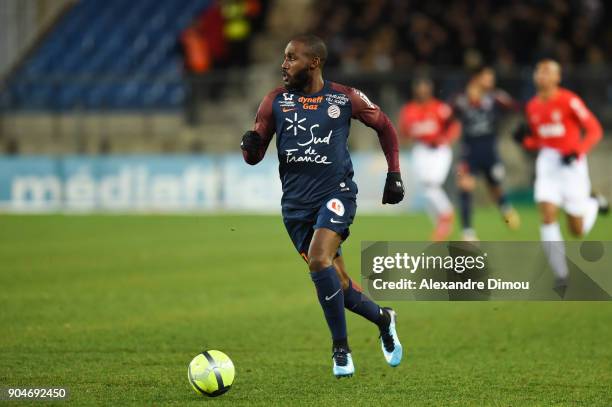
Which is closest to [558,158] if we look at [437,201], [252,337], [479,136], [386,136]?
[252,337]

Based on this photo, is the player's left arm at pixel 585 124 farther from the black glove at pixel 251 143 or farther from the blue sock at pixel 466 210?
the black glove at pixel 251 143

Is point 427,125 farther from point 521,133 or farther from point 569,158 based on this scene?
point 569,158

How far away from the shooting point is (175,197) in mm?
22266

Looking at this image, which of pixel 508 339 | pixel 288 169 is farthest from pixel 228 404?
pixel 508 339

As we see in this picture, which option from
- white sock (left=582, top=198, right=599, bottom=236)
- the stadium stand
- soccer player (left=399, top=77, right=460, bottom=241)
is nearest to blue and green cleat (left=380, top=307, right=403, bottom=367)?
white sock (left=582, top=198, right=599, bottom=236)

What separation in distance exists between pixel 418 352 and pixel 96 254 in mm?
7590

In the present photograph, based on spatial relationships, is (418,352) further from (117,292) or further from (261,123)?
(117,292)

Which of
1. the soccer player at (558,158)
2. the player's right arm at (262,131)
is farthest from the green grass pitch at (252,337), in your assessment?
the player's right arm at (262,131)

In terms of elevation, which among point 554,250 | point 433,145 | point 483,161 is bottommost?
point 483,161

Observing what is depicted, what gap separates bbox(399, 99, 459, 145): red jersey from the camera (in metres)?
16.7

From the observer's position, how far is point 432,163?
16.8 m

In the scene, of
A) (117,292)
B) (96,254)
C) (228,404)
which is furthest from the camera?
(96,254)

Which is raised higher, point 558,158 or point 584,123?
point 584,123

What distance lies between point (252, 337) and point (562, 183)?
4.11 metres
